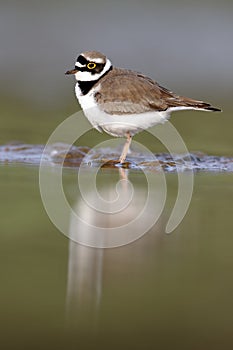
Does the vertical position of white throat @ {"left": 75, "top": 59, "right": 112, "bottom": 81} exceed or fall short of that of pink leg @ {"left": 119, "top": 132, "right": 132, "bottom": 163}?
it exceeds it

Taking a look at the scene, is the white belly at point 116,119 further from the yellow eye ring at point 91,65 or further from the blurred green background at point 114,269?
the blurred green background at point 114,269

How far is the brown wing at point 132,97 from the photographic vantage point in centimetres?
840

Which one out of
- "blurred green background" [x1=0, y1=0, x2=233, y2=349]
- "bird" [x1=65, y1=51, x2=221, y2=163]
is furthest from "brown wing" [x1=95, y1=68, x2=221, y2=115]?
"blurred green background" [x1=0, y1=0, x2=233, y2=349]

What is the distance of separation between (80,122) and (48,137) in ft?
2.25

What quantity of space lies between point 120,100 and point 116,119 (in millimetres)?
177

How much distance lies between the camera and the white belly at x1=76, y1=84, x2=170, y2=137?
8.38 m

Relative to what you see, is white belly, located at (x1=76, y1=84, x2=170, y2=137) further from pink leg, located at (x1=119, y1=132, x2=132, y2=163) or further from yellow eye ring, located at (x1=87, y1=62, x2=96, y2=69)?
yellow eye ring, located at (x1=87, y1=62, x2=96, y2=69)

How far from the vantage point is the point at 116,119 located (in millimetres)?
Result: 8398

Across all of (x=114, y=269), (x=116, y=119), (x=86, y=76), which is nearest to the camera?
(x=114, y=269)

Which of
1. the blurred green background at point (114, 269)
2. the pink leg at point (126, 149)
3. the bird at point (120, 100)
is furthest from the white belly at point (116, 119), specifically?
the blurred green background at point (114, 269)

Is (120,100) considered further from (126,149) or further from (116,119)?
(126,149)

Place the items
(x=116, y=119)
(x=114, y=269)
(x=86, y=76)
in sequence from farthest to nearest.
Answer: (x=86, y=76) → (x=116, y=119) → (x=114, y=269)

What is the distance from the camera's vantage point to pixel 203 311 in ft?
14.9

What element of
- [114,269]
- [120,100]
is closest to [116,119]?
[120,100]
